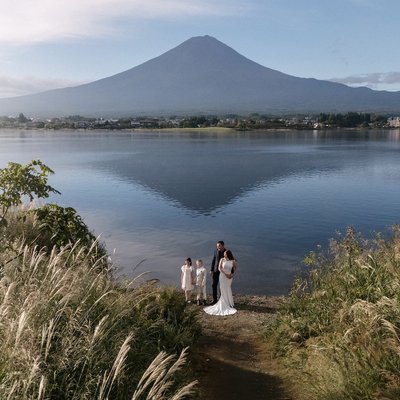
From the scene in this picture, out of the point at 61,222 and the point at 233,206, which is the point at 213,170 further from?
the point at 61,222

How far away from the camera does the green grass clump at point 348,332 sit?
265 inches

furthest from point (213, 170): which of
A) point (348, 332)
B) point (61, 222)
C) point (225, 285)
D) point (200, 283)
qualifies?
point (348, 332)

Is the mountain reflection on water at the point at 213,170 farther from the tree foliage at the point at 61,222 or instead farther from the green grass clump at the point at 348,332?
the tree foliage at the point at 61,222

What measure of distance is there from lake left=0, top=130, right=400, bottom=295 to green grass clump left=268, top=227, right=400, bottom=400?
359 cm

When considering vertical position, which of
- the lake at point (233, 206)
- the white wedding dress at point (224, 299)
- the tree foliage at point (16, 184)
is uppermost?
the tree foliage at point (16, 184)

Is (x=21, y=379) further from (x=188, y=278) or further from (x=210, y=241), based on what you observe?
(x=210, y=241)

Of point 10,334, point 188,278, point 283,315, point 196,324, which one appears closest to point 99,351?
point 10,334

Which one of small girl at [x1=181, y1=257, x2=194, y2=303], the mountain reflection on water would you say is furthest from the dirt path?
the mountain reflection on water

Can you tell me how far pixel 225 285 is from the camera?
14.4 metres

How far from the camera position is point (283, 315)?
11.0 m

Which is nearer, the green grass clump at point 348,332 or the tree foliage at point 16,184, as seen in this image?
the green grass clump at point 348,332

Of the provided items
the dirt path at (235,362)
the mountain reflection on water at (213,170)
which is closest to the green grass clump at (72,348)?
the dirt path at (235,362)

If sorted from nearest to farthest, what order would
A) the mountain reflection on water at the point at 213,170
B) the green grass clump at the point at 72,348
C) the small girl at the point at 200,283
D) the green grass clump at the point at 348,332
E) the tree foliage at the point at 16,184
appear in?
the green grass clump at the point at 72,348 < the green grass clump at the point at 348,332 < the tree foliage at the point at 16,184 < the small girl at the point at 200,283 < the mountain reflection on water at the point at 213,170

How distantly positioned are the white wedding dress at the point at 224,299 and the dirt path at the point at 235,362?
290mm
